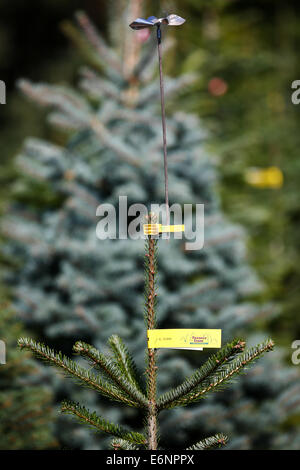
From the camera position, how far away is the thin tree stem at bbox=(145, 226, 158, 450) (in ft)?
2.25

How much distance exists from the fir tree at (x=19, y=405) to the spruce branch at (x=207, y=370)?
52 cm

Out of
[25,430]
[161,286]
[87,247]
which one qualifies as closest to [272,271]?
[161,286]

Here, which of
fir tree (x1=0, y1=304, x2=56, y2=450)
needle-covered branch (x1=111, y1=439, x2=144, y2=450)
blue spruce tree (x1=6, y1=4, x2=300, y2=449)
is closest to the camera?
needle-covered branch (x1=111, y1=439, x2=144, y2=450)

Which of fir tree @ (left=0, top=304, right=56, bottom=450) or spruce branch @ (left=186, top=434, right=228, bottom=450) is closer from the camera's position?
spruce branch @ (left=186, top=434, right=228, bottom=450)

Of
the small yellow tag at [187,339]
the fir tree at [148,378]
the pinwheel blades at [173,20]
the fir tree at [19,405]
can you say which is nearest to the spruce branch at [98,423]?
the fir tree at [148,378]

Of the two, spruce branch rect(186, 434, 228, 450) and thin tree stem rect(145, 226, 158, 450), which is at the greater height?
thin tree stem rect(145, 226, 158, 450)

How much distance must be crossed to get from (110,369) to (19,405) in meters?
0.55

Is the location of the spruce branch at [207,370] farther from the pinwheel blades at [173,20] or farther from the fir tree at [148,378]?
the pinwheel blades at [173,20]

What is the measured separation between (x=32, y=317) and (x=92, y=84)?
30.3 inches

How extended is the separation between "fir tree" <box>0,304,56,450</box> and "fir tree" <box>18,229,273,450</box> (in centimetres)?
47

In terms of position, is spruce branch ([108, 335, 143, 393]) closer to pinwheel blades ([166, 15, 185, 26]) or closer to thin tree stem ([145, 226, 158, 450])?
thin tree stem ([145, 226, 158, 450])

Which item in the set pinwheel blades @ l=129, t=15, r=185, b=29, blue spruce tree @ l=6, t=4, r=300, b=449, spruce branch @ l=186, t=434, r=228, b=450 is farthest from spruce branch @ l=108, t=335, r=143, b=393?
A: blue spruce tree @ l=6, t=4, r=300, b=449
